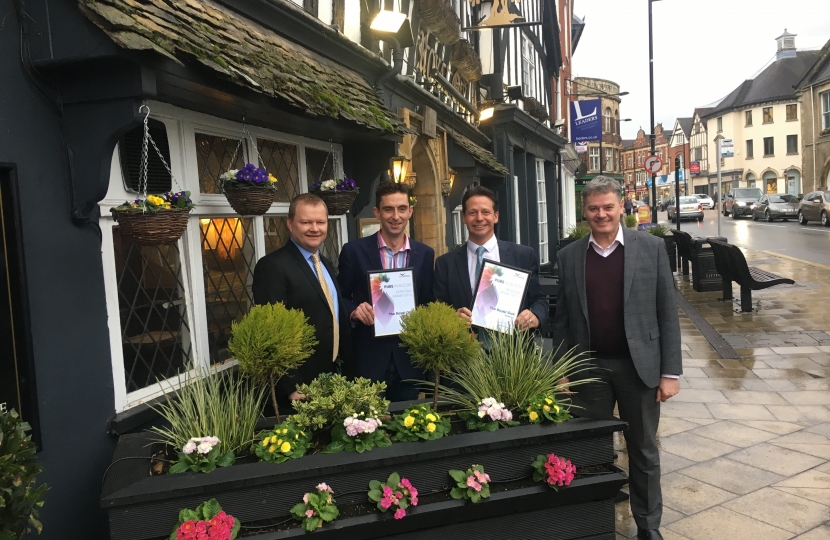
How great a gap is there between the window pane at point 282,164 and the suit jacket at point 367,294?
121 cm

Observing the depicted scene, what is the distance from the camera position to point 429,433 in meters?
2.82

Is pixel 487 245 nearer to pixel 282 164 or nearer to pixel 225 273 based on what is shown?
pixel 225 273

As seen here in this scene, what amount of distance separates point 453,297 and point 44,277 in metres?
2.15

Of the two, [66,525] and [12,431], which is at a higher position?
[12,431]

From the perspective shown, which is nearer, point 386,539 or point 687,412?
point 386,539

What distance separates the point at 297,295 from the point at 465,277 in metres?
1.03

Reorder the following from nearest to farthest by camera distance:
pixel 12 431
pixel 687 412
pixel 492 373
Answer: pixel 12 431 → pixel 492 373 → pixel 687 412

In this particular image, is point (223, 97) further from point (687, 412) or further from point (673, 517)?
point (687, 412)

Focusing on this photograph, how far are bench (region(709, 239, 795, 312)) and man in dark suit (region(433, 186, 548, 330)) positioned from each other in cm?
708

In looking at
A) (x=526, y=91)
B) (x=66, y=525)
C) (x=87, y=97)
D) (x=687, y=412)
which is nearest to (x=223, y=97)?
(x=87, y=97)

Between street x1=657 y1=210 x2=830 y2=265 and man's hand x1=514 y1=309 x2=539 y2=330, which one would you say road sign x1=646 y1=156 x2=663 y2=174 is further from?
man's hand x1=514 y1=309 x2=539 y2=330

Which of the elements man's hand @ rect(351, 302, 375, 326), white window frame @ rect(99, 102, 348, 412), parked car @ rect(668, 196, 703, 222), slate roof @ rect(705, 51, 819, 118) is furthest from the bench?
slate roof @ rect(705, 51, 819, 118)

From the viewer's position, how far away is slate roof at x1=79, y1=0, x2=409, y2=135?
2604 mm

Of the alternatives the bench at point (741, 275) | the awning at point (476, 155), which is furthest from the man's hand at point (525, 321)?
the bench at point (741, 275)
